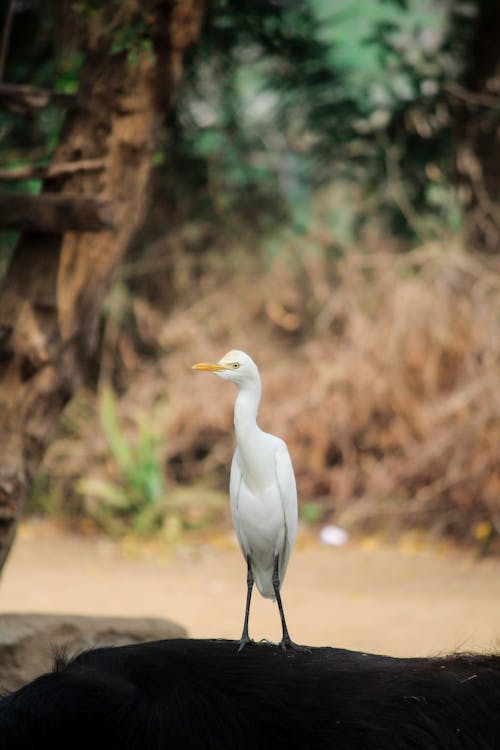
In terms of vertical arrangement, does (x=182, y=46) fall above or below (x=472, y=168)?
above

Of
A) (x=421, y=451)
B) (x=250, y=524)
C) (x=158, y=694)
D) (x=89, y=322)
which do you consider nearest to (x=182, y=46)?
(x=89, y=322)

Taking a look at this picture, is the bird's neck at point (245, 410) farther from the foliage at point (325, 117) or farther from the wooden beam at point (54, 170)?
the foliage at point (325, 117)

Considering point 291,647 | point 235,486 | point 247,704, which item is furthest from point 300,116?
point 247,704

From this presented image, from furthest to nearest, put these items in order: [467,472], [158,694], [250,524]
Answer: [467,472]
[250,524]
[158,694]

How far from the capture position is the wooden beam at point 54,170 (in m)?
4.38

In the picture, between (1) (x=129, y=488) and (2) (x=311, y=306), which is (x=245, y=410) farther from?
(2) (x=311, y=306)

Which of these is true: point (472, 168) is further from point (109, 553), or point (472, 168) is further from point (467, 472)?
point (109, 553)

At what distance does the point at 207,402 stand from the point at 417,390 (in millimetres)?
1981

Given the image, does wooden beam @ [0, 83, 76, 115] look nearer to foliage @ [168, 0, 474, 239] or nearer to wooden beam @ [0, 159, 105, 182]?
wooden beam @ [0, 159, 105, 182]

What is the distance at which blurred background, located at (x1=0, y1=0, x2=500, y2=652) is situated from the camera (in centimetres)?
857

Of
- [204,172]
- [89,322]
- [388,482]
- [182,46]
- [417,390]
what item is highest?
[182,46]

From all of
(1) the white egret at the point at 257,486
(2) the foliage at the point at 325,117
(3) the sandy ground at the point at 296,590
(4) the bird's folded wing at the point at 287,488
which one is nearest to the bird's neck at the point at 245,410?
(1) the white egret at the point at 257,486

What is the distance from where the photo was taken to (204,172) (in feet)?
34.0

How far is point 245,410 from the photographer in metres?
2.48
